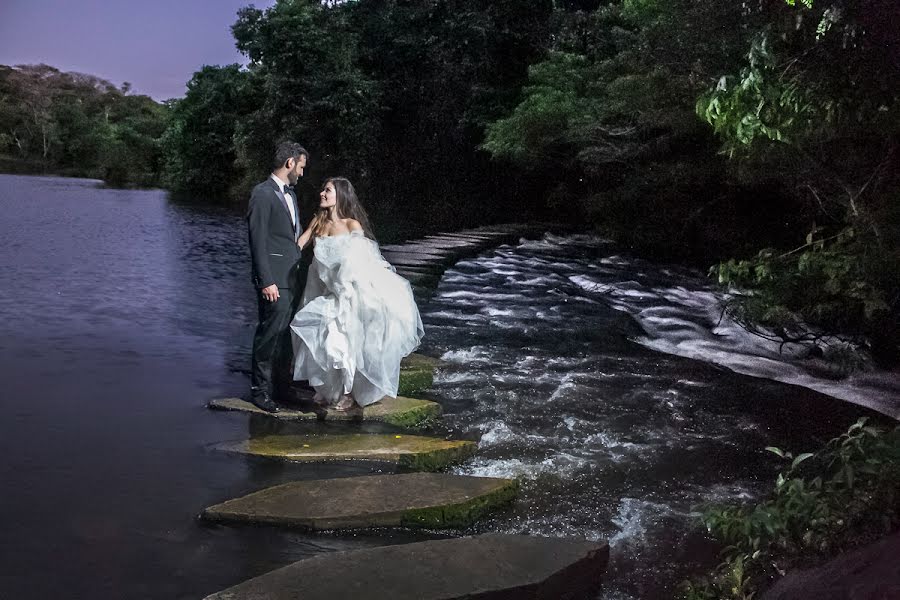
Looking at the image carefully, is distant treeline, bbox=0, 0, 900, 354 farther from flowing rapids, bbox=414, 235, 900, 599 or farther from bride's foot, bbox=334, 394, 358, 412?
bride's foot, bbox=334, 394, 358, 412

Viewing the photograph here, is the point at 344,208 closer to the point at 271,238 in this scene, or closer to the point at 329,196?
the point at 329,196

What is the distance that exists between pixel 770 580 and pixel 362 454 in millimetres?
2818

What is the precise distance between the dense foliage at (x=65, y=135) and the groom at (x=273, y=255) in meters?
55.3

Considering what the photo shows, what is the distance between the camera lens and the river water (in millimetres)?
4305

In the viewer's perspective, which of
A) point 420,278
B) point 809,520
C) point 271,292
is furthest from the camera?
point 420,278

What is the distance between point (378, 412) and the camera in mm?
6555

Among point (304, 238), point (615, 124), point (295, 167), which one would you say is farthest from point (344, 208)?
point (615, 124)

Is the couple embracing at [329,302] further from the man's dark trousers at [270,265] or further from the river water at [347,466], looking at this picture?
the river water at [347,466]

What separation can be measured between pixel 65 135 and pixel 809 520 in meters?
71.8

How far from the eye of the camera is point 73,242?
58.3 feet

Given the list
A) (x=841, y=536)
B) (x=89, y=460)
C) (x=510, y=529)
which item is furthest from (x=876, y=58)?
(x=89, y=460)

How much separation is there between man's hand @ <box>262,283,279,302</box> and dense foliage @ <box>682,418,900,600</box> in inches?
140

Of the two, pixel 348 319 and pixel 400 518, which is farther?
pixel 348 319

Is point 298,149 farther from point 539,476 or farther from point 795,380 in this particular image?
point 795,380
